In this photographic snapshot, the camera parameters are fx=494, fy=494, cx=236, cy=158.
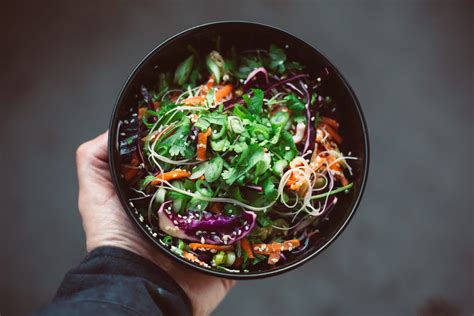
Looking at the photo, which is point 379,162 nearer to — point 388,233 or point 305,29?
point 388,233

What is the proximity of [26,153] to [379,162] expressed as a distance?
1.13 meters

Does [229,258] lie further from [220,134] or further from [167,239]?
[220,134]

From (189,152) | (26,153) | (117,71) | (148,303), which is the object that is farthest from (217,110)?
(26,153)

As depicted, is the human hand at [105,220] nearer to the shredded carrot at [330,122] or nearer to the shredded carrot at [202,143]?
the shredded carrot at [202,143]

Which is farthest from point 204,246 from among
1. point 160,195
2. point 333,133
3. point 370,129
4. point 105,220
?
point 370,129

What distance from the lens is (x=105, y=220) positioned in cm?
108

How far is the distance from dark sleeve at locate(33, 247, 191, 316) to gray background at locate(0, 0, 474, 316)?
530mm

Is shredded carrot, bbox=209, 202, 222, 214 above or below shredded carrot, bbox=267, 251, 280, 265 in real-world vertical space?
above

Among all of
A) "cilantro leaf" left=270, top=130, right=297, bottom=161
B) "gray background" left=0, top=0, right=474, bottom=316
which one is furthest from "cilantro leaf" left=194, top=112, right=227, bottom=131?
"gray background" left=0, top=0, right=474, bottom=316

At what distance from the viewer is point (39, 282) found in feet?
5.03

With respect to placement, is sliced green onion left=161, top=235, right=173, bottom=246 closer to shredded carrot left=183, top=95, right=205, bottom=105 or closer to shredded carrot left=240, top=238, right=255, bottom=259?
shredded carrot left=240, top=238, right=255, bottom=259

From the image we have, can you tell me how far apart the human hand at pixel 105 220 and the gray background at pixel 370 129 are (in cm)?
45

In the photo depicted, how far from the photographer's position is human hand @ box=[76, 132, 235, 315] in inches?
42.4

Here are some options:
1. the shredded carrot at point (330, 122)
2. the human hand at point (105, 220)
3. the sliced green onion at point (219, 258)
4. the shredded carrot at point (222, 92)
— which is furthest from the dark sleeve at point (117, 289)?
the shredded carrot at point (330, 122)
